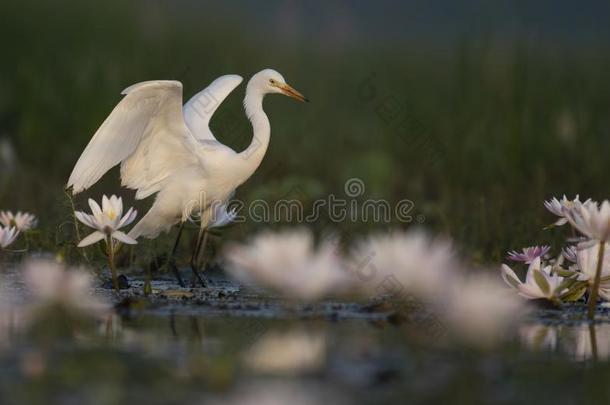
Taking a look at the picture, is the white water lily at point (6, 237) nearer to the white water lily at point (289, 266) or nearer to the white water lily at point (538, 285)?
the white water lily at point (538, 285)

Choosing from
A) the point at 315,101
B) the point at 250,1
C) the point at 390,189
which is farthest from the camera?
the point at 250,1

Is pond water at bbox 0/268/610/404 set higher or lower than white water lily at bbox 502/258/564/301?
lower

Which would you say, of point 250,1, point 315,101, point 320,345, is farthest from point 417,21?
point 320,345

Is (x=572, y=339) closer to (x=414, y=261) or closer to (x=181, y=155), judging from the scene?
(x=414, y=261)

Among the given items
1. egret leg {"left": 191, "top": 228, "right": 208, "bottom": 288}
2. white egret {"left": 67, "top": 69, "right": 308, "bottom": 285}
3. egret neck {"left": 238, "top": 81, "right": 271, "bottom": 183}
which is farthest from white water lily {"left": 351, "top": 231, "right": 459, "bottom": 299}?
egret neck {"left": 238, "top": 81, "right": 271, "bottom": 183}

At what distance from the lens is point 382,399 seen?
121 inches

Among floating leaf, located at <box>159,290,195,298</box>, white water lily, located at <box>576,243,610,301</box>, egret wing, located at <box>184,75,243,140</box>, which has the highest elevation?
egret wing, located at <box>184,75,243,140</box>

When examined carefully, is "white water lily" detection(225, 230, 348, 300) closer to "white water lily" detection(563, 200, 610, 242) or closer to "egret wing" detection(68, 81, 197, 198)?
"white water lily" detection(563, 200, 610, 242)

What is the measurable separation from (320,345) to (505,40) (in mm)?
7804

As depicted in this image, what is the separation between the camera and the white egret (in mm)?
5988

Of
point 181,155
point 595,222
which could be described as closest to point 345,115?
point 181,155

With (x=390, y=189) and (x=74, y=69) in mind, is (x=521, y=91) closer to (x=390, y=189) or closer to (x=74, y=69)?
(x=390, y=189)

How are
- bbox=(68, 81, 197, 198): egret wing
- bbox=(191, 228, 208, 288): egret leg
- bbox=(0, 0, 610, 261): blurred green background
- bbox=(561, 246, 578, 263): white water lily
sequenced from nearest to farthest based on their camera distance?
bbox=(561, 246, 578, 263): white water lily
bbox=(68, 81, 197, 198): egret wing
bbox=(191, 228, 208, 288): egret leg
bbox=(0, 0, 610, 261): blurred green background

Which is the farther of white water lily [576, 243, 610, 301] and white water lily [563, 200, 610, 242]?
white water lily [576, 243, 610, 301]
